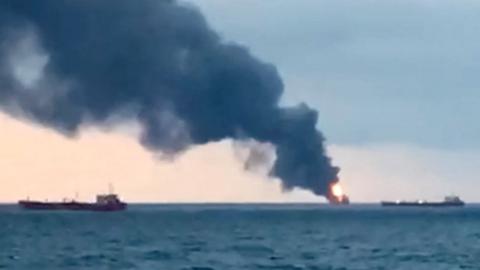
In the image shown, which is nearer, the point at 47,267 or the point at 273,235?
the point at 47,267

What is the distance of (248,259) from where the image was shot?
11388 centimetres

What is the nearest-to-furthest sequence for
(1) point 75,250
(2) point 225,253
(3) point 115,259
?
(3) point 115,259
(2) point 225,253
(1) point 75,250

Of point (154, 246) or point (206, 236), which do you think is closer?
point (154, 246)

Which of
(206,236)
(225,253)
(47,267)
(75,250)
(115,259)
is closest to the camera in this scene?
(47,267)

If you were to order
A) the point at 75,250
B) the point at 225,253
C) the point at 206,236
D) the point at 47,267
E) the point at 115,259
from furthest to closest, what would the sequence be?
the point at 206,236
the point at 75,250
the point at 225,253
the point at 115,259
the point at 47,267

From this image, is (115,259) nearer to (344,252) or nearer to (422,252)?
(344,252)

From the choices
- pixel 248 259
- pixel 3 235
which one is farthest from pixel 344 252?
pixel 3 235

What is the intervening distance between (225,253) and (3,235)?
62.7 metres

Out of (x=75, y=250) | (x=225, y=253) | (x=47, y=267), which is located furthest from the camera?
(x=75, y=250)

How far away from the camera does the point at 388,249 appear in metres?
135

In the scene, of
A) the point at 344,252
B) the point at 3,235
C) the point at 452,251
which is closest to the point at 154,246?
the point at 344,252

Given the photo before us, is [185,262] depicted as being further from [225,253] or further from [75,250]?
[75,250]

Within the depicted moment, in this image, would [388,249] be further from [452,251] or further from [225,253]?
[225,253]

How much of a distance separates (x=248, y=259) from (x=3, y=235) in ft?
237
